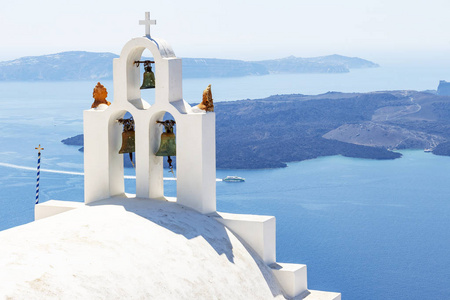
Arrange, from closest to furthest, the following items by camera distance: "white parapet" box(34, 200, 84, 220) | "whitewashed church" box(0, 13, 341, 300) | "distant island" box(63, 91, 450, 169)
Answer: "whitewashed church" box(0, 13, 341, 300) < "white parapet" box(34, 200, 84, 220) < "distant island" box(63, 91, 450, 169)

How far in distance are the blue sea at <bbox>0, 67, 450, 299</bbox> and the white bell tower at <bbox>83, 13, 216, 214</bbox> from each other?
1796 centimetres

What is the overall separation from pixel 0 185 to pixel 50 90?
6561cm

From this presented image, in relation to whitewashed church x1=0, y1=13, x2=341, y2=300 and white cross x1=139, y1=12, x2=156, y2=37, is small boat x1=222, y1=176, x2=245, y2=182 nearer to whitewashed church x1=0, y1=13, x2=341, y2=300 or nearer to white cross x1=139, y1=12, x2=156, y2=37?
whitewashed church x1=0, y1=13, x2=341, y2=300

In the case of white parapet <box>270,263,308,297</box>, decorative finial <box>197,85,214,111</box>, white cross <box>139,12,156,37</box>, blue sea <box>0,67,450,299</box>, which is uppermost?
white cross <box>139,12,156,37</box>

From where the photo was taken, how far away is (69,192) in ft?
126

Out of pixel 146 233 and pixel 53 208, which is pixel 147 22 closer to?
pixel 53 208

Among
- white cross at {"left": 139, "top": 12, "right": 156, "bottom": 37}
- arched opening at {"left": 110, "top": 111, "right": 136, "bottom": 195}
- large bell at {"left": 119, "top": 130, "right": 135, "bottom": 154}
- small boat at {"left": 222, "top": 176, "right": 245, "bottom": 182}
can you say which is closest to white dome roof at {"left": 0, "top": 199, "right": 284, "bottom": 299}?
arched opening at {"left": 110, "top": 111, "right": 136, "bottom": 195}

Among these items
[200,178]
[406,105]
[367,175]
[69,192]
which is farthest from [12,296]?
[406,105]

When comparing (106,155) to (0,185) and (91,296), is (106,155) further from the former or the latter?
(0,185)

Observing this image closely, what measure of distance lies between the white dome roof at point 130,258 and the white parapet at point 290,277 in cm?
10

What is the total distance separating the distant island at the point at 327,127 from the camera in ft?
185

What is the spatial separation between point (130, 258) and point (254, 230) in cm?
184

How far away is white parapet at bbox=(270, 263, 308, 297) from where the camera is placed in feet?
22.5

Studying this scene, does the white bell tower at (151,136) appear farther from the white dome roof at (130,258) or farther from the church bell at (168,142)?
the white dome roof at (130,258)
